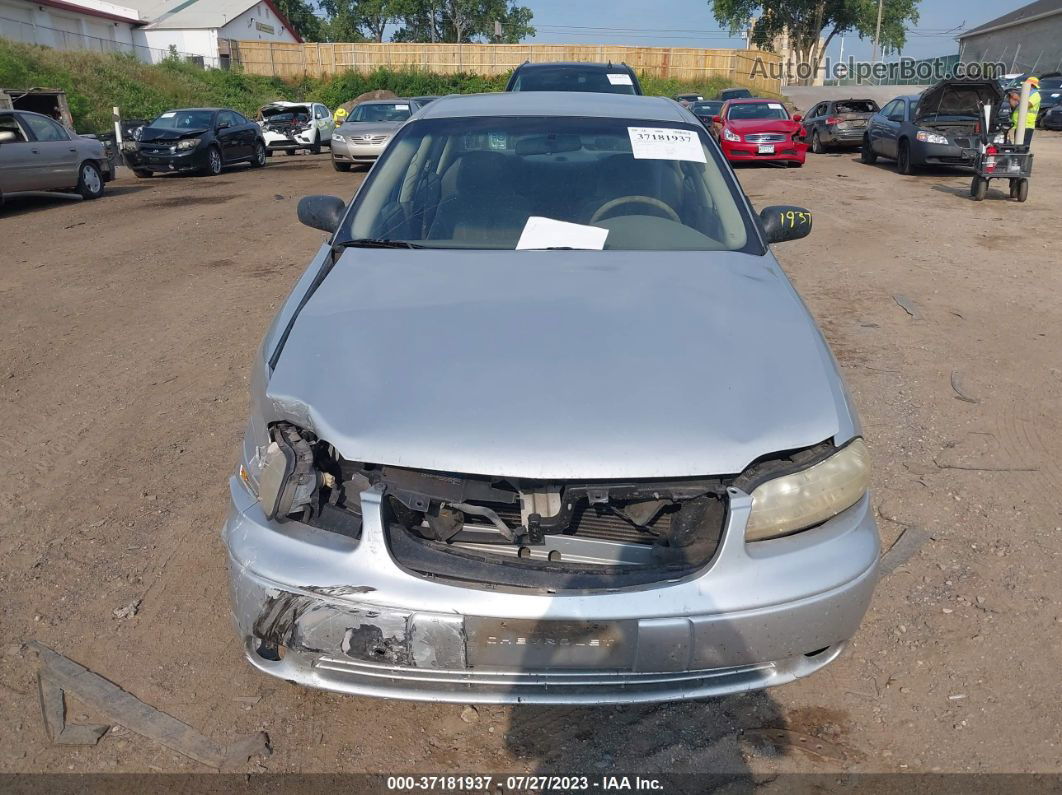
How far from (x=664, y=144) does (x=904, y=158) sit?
1450 cm

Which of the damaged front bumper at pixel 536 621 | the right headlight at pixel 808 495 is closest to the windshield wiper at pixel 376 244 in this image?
the damaged front bumper at pixel 536 621

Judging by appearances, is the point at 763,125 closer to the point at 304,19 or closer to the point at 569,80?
the point at 569,80

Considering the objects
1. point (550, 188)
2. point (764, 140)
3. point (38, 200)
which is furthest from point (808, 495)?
point (764, 140)

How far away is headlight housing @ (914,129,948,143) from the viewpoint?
1554cm

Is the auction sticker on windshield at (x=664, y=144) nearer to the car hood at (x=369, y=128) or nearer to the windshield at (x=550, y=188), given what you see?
the windshield at (x=550, y=188)

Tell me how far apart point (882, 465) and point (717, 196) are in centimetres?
150

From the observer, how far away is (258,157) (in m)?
20.2

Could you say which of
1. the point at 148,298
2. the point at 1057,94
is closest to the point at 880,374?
the point at 148,298

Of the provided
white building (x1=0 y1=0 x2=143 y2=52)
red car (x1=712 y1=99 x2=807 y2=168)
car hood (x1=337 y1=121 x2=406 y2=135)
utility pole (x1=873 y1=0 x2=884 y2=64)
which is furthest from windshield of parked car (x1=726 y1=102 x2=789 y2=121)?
utility pole (x1=873 y1=0 x2=884 y2=64)

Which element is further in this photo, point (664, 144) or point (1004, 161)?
point (1004, 161)

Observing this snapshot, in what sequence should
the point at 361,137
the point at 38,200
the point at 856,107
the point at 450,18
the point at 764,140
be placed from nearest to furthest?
the point at 38,200, the point at 361,137, the point at 764,140, the point at 856,107, the point at 450,18

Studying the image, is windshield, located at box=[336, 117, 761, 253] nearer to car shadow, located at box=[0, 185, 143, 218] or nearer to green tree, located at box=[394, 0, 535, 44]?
car shadow, located at box=[0, 185, 143, 218]

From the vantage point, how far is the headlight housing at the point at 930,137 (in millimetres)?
15539

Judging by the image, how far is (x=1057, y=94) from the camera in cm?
3234
